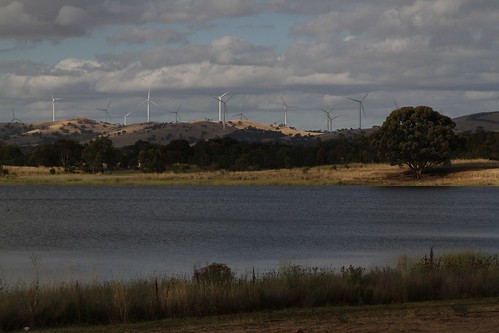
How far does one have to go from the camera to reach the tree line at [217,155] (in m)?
159

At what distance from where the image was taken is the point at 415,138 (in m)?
125

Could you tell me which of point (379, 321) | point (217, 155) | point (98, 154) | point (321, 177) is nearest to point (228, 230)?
point (379, 321)

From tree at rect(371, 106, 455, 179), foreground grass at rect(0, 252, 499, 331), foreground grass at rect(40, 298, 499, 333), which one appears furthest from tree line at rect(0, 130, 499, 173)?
foreground grass at rect(40, 298, 499, 333)

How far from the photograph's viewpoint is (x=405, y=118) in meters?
130

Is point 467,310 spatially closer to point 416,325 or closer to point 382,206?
point 416,325

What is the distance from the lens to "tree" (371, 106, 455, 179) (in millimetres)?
124875

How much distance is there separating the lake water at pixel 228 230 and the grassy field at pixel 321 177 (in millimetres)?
12542

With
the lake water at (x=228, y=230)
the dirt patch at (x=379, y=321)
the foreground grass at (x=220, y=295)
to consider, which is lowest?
the lake water at (x=228, y=230)

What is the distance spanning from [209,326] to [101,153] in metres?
144

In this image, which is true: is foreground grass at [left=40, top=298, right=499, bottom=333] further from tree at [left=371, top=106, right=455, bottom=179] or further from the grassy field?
the grassy field

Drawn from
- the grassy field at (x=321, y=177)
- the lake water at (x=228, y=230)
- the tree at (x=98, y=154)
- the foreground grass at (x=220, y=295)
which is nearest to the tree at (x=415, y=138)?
the grassy field at (x=321, y=177)

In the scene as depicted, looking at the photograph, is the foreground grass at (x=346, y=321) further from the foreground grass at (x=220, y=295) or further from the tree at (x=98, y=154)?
the tree at (x=98, y=154)

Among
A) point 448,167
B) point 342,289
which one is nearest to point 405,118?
point 448,167

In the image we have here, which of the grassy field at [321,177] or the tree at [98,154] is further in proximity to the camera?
the tree at [98,154]
